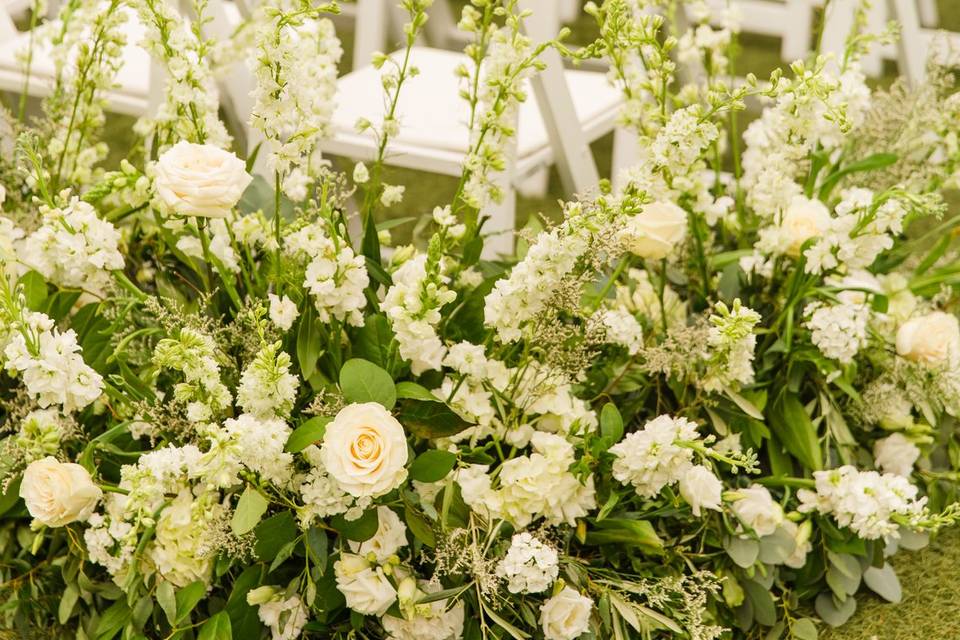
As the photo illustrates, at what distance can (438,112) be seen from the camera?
1.97m

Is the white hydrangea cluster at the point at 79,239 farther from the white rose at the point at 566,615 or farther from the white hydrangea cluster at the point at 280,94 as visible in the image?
the white rose at the point at 566,615

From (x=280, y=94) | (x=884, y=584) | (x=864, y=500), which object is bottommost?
(x=884, y=584)

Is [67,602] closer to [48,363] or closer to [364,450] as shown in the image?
[48,363]

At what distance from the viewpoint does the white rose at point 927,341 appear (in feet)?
5.17

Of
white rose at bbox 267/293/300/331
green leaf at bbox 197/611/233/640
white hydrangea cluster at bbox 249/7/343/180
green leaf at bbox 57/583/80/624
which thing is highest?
white hydrangea cluster at bbox 249/7/343/180

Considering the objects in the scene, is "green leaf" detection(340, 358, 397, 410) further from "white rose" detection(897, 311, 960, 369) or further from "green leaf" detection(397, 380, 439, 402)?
"white rose" detection(897, 311, 960, 369)

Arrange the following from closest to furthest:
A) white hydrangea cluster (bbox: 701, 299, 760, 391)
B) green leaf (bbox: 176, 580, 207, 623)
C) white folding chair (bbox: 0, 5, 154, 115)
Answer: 1. white hydrangea cluster (bbox: 701, 299, 760, 391)
2. green leaf (bbox: 176, 580, 207, 623)
3. white folding chair (bbox: 0, 5, 154, 115)

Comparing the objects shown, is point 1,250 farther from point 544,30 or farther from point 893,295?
point 893,295

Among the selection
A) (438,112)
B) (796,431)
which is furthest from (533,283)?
(438,112)

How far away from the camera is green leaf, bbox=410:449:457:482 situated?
1.27 meters

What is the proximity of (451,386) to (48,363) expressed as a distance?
17.9 inches

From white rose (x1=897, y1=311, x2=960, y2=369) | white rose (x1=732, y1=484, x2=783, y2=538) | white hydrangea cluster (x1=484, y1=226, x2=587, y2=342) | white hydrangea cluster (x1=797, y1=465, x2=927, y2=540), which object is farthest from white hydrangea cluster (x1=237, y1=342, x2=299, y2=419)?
white rose (x1=897, y1=311, x2=960, y2=369)

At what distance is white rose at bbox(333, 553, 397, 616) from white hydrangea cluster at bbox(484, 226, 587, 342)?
0.31 metres

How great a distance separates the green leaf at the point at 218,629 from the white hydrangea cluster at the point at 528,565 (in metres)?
0.32
